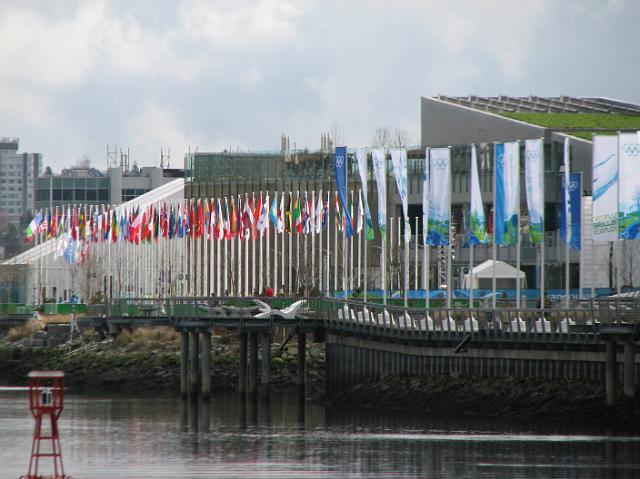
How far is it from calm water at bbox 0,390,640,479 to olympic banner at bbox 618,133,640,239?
9625mm

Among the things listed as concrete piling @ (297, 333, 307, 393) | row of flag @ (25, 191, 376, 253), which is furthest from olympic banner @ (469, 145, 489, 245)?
row of flag @ (25, 191, 376, 253)

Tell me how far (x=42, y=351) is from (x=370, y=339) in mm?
50872

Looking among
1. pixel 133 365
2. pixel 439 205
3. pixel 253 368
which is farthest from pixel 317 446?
pixel 133 365

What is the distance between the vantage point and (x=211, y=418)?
9694 centimetres

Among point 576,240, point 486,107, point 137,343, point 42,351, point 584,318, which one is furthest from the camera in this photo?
point 486,107

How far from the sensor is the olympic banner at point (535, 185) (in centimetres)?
9294

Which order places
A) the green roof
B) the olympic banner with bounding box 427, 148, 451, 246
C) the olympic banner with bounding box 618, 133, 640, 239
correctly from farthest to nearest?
the green roof < the olympic banner with bounding box 427, 148, 451, 246 < the olympic banner with bounding box 618, 133, 640, 239

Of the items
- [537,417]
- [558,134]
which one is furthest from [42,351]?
[537,417]

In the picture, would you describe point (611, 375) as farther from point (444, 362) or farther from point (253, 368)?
point (253, 368)

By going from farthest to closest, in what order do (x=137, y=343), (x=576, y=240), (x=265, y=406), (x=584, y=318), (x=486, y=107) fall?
(x=486, y=107) < (x=137, y=343) < (x=265, y=406) < (x=576, y=240) < (x=584, y=318)

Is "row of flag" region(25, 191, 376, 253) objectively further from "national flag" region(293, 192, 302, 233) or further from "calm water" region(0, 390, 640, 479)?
"calm water" region(0, 390, 640, 479)

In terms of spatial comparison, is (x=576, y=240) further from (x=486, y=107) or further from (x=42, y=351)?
(x=486, y=107)

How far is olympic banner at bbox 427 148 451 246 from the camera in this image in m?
97.0

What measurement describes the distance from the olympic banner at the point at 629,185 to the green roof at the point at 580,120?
6902cm
